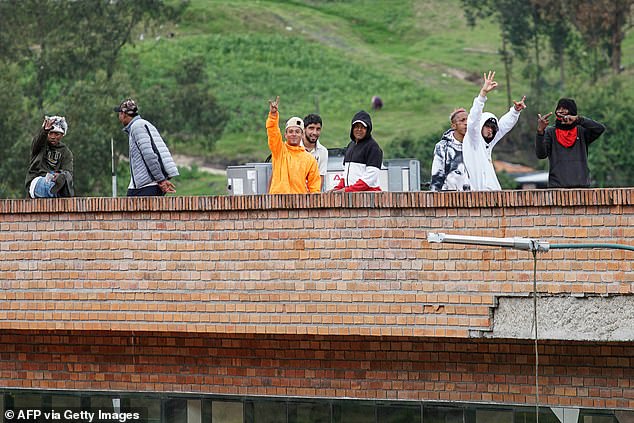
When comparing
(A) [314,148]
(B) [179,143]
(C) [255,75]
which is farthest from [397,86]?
(A) [314,148]

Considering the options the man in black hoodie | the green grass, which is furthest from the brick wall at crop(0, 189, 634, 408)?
the green grass

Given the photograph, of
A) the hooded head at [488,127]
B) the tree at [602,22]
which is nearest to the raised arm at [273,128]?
the hooded head at [488,127]

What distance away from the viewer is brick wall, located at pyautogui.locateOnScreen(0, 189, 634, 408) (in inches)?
419

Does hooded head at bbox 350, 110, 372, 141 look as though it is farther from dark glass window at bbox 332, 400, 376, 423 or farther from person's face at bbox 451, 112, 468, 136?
dark glass window at bbox 332, 400, 376, 423

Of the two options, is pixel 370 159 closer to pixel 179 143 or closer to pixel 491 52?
pixel 179 143

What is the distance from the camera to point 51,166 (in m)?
12.6

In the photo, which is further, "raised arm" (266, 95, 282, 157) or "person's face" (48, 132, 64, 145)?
"person's face" (48, 132, 64, 145)

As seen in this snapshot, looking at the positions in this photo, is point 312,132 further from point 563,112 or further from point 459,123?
point 563,112

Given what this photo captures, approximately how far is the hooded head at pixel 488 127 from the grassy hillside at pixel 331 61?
146 ft

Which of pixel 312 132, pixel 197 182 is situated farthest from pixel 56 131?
pixel 197 182

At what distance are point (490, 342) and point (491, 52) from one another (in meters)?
68.9

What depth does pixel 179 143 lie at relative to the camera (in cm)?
6141

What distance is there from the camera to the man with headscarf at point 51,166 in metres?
12.4
